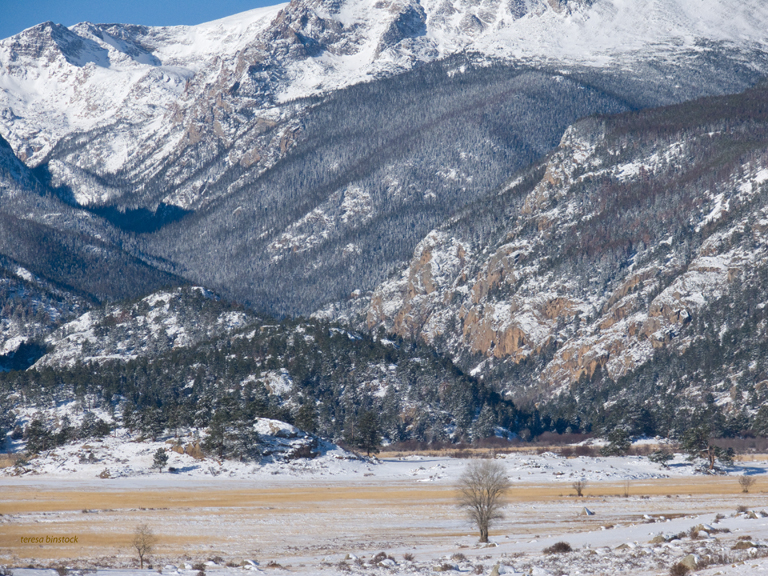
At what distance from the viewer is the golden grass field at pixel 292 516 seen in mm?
70250

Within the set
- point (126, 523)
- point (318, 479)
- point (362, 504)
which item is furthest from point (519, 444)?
point (126, 523)

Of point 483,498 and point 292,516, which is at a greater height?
point 483,498

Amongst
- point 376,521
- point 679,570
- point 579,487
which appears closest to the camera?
point 679,570

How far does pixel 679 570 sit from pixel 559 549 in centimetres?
1423

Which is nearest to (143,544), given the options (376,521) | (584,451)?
(376,521)

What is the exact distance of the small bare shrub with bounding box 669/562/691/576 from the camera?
48125mm

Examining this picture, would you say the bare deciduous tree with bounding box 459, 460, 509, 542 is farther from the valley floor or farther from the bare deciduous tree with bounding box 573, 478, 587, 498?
the bare deciduous tree with bounding box 573, 478, 587, 498

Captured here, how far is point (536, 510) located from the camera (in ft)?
302

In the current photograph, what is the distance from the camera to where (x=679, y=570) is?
4853 centimetres

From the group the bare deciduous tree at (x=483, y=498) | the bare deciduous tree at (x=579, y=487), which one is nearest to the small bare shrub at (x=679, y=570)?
the bare deciduous tree at (x=483, y=498)

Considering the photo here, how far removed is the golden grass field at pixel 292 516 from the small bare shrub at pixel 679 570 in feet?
80.8

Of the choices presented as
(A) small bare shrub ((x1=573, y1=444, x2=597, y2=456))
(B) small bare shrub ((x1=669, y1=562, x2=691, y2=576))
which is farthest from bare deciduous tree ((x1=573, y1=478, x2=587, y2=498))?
(B) small bare shrub ((x1=669, y1=562, x2=691, y2=576))

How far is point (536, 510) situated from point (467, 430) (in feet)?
343

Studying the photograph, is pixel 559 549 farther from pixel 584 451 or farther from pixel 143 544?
pixel 584 451
